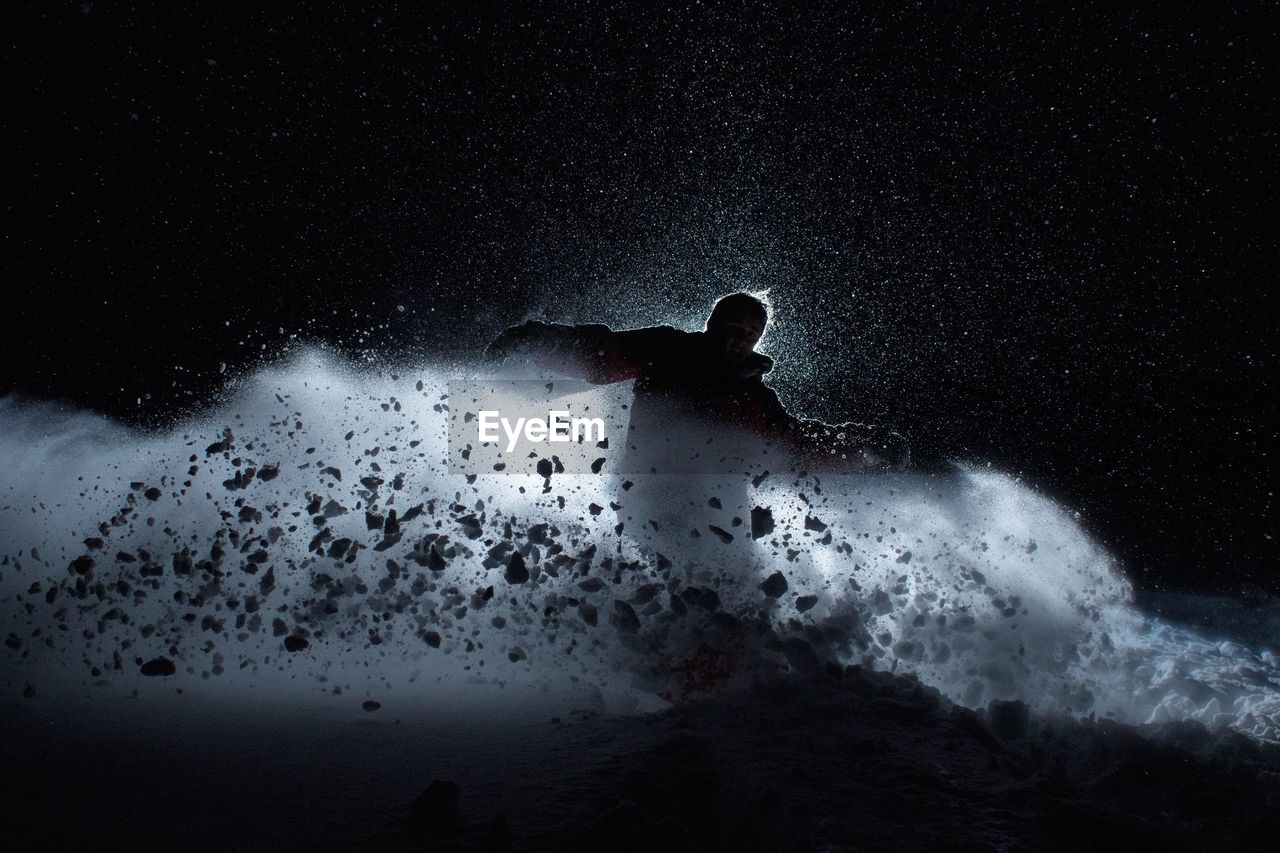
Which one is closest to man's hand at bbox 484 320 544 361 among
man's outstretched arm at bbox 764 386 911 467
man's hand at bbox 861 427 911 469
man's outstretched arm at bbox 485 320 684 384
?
man's outstretched arm at bbox 485 320 684 384

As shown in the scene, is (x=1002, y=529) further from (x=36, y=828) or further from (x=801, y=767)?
(x=36, y=828)

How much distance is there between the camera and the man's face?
489 centimetres

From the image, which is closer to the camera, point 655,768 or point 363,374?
point 655,768

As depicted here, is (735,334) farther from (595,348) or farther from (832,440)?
(832,440)

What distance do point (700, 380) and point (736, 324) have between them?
527 millimetres

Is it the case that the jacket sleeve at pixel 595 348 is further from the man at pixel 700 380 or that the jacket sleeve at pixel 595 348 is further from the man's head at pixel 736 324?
the man's head at pixel 736 324

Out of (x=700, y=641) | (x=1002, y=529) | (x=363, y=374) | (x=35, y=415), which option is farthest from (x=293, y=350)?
(x=1002, y=529)

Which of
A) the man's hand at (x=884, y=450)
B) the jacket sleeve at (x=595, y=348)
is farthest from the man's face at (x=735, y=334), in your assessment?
the man's hand at (x=884, y=450)

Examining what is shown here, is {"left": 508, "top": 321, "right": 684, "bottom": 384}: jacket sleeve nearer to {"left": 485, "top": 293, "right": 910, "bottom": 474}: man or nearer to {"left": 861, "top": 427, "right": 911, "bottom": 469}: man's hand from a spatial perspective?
{"left": 485, "top": 293, "right": 910, "bottom": 474}: man

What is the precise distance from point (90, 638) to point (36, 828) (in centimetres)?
249

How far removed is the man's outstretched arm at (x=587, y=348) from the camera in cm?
465

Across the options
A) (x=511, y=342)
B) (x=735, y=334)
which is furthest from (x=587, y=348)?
(x=735, y=334)

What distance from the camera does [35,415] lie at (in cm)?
719

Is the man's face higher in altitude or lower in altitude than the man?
higher
